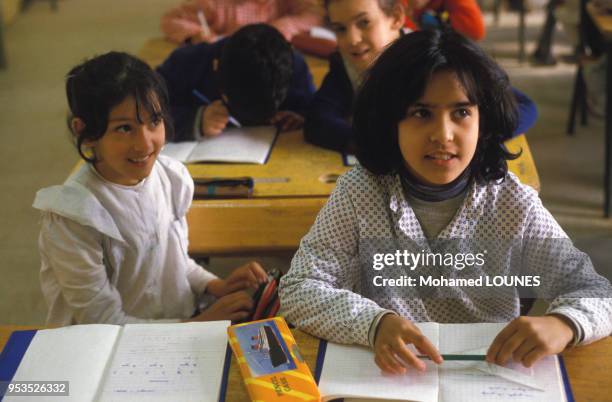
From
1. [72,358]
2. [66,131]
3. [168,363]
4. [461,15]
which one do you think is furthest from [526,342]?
[66,131]

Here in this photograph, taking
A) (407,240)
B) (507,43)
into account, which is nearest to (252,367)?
(407,240)

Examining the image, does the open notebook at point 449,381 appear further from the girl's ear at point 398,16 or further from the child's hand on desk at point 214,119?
the girl's ear at point 398,16

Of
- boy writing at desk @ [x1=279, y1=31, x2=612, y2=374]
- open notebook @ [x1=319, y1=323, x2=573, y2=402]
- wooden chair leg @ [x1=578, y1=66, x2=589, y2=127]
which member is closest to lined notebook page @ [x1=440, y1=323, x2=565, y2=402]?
open notebook @ [x1=319, y1=323, x2=573, y2=402]

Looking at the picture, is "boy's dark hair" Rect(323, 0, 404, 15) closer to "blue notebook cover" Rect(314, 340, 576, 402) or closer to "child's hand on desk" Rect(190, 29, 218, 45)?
"child's hand on desk" Rect(190, 29, 218, 45)

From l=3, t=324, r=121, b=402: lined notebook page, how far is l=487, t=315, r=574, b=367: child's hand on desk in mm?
570

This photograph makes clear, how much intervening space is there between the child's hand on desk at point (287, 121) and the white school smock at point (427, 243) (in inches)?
34.3

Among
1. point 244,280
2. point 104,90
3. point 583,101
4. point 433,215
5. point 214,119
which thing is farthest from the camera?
point 583,101

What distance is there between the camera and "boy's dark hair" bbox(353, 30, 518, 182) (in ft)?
4.22

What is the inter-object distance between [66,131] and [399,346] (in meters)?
3.21

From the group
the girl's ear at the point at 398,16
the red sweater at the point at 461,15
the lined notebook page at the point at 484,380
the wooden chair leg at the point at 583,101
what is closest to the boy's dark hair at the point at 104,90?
the lined notebook page at the point at 484,380

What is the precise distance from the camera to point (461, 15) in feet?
9.61

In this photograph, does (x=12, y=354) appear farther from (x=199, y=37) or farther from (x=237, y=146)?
(x=199, y=37)

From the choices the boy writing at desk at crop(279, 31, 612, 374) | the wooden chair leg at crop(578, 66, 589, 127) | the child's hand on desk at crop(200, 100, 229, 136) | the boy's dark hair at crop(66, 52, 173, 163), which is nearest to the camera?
the boy writing at desk at crop(279, 31, 612, 374)

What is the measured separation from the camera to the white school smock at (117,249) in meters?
1.52
